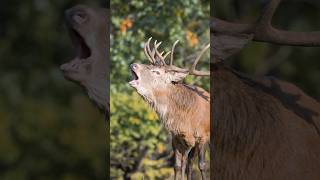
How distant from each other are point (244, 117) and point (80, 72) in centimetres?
90

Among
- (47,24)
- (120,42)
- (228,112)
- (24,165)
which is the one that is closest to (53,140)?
(24,165)

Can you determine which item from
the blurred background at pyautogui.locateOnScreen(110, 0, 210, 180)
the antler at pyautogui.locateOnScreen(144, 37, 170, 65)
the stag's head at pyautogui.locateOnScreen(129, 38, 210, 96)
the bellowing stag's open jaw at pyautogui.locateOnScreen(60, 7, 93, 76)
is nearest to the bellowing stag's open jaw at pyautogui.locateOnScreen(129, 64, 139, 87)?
the stag's head at pyautogui.locateOnScreen(129, 38, 210, 96)

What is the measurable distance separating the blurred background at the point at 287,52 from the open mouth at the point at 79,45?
2.50 feet

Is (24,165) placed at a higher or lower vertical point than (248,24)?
lower

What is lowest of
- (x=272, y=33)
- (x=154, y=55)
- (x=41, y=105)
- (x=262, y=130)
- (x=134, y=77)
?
(x=262, y=130)

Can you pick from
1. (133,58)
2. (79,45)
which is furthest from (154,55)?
(133,58)

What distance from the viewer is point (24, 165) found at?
153 inches

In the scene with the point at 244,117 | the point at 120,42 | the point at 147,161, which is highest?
the point at 120,42

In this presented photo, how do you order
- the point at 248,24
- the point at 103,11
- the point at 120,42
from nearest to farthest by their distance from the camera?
the point at 248,24 < the point at 103,11 < the point at 120,42

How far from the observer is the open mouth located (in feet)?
13.1

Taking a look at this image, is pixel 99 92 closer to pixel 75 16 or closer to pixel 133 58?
pixel 75 16

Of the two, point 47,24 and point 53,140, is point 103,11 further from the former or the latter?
point 53,140

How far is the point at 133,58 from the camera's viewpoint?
497 centimetres
